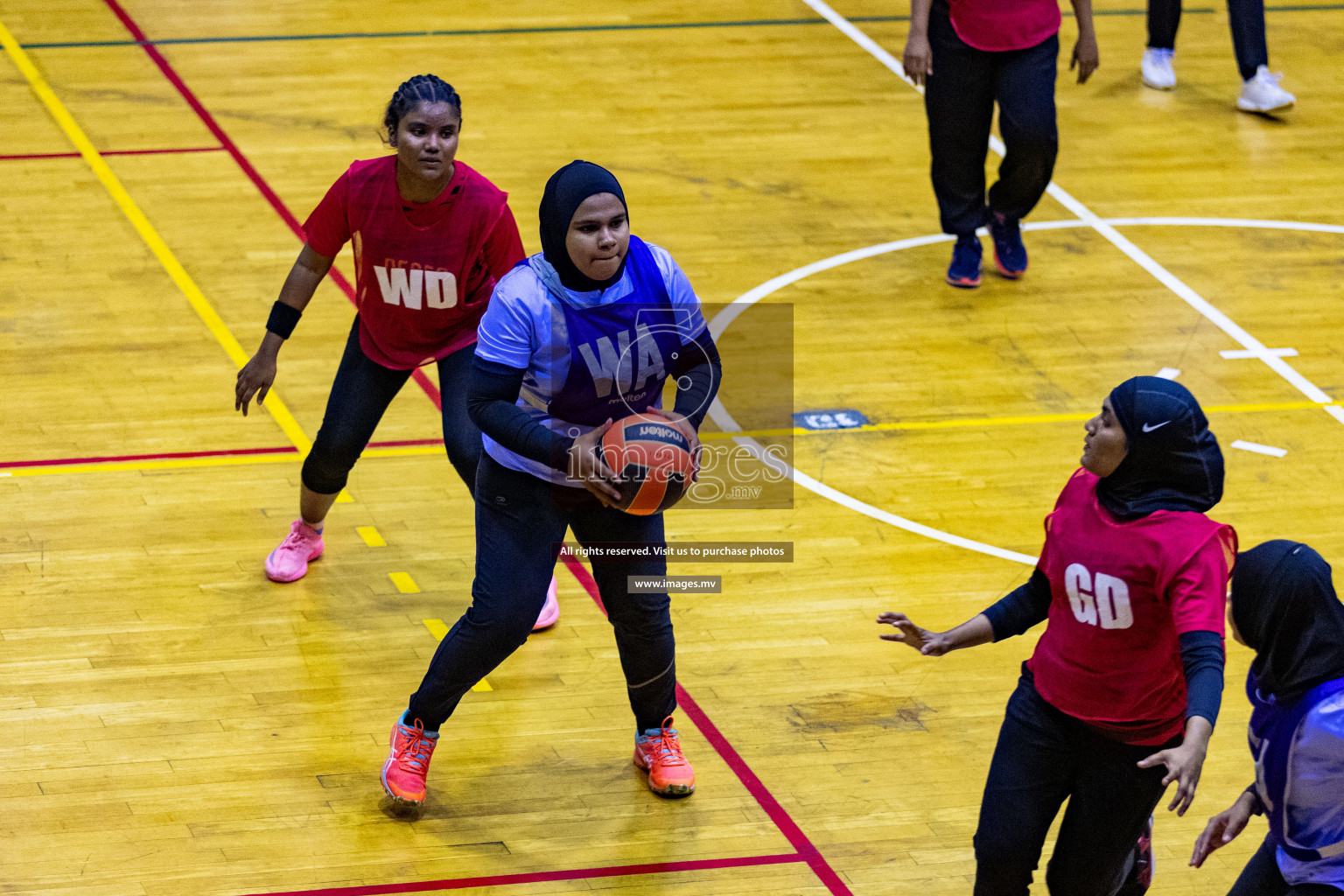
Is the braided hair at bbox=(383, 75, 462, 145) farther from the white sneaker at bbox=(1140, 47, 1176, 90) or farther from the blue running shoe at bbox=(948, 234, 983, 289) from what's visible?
the white sneaker at bbox=(1140, 47, 1176, 90)

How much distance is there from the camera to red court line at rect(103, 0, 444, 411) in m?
7.16

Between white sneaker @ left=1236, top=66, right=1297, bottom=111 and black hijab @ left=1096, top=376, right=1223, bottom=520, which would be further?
white sneaker @ left=1236, top=66, right=1297, bottom=111

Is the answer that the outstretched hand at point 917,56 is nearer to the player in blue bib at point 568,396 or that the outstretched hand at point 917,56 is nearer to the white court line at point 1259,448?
the white court line at point 1259,448

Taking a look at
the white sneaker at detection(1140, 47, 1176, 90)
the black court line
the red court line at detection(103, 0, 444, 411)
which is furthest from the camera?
the white sneaker at detection(1140, 47, 1176, 90)

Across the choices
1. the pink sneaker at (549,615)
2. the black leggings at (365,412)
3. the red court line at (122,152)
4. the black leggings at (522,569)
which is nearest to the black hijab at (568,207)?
the black leggings at (522,569)

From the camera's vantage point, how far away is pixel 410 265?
199 inches

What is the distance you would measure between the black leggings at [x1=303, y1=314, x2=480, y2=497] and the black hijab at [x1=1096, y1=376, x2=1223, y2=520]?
2136mm

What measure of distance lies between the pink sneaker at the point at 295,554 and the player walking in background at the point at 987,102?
3.68 metres

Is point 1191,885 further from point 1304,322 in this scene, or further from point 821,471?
point 1304,322

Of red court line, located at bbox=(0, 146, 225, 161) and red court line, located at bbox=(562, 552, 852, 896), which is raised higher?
red court line, located at bbox=(0, 146, 225, 161)

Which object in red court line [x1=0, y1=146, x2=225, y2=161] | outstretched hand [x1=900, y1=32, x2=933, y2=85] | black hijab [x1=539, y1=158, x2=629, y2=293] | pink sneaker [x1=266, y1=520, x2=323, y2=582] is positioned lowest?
pink sneaker [x1=266, y1=520, x2=323, y2=582]

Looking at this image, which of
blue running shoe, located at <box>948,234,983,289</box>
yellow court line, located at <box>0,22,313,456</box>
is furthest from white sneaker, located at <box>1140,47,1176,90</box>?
yellow court line, located at <box>0,22,313,456</box>

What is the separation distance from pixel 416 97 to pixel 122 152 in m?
4.60

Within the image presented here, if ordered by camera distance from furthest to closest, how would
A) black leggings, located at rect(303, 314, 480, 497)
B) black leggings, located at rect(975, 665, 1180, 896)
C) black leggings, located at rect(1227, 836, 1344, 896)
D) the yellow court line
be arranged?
the yellow court line, black leggings, located at rect(303, 314, 480, 497), black leggings, located at rect(975, 665, 1180, 896), black leggings, located at rect(1227, 836, 1344, 896)
